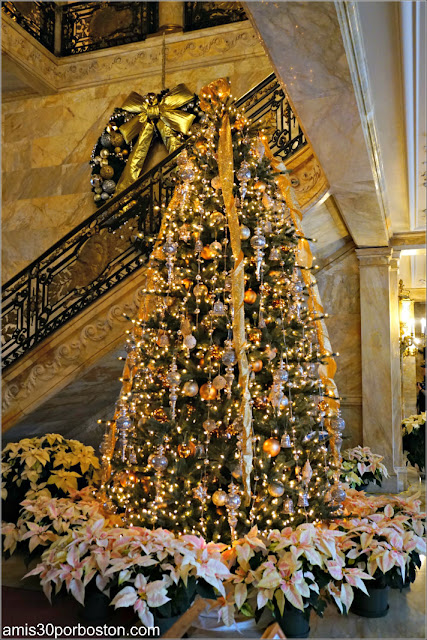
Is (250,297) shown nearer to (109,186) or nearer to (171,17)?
(109,186)

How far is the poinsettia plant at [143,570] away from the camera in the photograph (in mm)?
2648

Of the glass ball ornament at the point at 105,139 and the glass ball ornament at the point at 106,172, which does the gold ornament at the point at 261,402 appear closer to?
the glass ball ornament at the point at 106,172

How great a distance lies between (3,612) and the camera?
3117mm

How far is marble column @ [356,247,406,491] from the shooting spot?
6980 mm

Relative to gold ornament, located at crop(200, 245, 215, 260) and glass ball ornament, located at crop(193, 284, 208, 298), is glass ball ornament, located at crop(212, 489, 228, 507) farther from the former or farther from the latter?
gold ornament, located at crop(200, 245, 215, 260)

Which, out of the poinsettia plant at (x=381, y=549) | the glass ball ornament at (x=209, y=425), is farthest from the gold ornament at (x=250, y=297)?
the poinsettia plant at (x=381, y=549)

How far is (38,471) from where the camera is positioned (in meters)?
4.45

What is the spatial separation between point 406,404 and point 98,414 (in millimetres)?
9447

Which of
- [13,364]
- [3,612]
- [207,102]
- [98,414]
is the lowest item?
[3,612]

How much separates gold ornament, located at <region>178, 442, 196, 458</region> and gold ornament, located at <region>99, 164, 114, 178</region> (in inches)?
212

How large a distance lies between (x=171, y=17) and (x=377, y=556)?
751 cm

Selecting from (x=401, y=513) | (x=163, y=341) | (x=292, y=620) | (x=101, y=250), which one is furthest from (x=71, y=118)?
(x=292, y=620)

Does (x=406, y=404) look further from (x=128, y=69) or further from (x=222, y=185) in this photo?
(x=222, y=185)

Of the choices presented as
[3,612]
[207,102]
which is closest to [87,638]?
[3,612]
